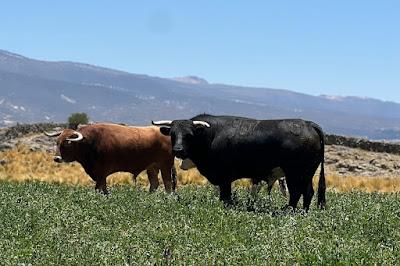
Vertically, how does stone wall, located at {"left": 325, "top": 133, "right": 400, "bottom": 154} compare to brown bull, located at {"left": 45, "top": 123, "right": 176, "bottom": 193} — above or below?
below

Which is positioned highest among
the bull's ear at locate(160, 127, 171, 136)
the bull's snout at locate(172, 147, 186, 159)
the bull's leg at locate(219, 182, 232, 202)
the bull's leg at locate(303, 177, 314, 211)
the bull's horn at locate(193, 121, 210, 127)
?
the bull's horn at locate(193, 121, 210, 127)

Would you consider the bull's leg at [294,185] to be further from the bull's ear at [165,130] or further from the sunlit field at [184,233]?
the bull's ear at [165,130]

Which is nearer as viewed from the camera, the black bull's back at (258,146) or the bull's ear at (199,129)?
the black bull's back at (258,146)

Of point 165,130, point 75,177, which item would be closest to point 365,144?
point 75,177


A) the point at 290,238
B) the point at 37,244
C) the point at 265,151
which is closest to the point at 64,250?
the point at 37,244

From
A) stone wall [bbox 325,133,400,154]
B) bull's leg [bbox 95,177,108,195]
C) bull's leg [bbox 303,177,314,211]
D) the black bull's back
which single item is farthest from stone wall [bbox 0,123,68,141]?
bull's leg [bbox 303,177,314,211]

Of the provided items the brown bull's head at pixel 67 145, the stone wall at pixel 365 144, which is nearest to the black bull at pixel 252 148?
the brown bull's head at pixel 67 145

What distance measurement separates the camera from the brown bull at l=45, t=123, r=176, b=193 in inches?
623

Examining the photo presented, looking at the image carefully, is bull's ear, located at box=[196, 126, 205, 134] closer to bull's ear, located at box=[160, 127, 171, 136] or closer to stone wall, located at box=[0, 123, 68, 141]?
bull's ear, located at box=[160, 127, 171, 136]

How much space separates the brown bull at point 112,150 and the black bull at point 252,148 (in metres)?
2.86

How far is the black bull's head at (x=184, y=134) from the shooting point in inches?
497

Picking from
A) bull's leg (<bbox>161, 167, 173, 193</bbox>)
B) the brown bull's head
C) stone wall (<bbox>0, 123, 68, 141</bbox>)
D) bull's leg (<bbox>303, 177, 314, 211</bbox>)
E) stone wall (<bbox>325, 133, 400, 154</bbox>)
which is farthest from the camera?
stone wall (<bbox>0, 123, 68, 141</bbox>)

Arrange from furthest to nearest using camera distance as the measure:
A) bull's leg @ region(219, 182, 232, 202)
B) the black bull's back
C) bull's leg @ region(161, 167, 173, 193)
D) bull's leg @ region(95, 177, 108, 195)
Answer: bull's leg @ region(161, 167, 173, 193) < bull's leg @ region(95, 177, 108, 195) < bull's leg @ region(219, 182, 232, 202) < the black bull's back

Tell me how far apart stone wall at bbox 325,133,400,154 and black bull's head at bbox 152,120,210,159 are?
93.0 feet
